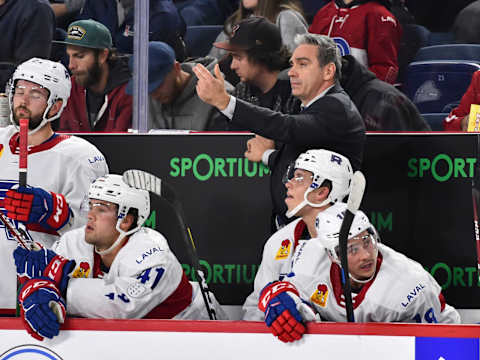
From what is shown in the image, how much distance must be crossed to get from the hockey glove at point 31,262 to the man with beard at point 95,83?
4.08ft

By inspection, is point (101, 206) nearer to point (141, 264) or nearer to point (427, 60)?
point (141, 264)

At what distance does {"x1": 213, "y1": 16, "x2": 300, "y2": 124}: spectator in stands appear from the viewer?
458cm

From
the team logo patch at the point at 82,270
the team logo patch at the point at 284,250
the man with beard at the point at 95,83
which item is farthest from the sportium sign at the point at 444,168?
the team logo patch at the point at 82,270

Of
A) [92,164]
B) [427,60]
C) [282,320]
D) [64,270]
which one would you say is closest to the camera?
[282,320]

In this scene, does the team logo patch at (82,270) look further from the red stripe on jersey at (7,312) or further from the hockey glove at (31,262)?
the red stripe on jersey at (7,312)

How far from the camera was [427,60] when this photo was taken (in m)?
4.89

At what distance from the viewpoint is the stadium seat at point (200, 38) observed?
4.83 m

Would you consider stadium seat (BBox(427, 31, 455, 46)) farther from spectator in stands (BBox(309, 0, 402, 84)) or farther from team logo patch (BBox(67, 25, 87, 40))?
team logo patch (BBox(67, 25, 87, 40))

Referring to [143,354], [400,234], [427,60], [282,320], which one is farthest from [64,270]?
[427,60]

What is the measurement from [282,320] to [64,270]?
908 millimetres

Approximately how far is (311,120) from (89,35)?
1392 millimetres

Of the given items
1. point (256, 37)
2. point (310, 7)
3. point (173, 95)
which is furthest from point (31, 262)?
point (310, 7)

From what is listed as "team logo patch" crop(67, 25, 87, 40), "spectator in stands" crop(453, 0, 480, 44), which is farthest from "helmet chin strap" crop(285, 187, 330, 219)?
"team logo patch" crop(67, 25, 87, 40)

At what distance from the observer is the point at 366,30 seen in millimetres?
4859
